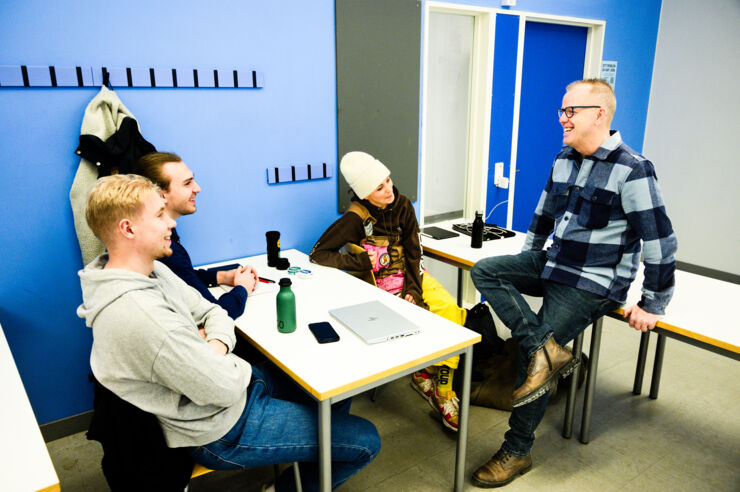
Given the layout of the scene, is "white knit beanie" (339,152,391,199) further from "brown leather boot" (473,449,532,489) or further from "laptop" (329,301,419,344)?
"brown leather boot" (473,449,532,489)

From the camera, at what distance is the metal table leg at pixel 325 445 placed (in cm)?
142

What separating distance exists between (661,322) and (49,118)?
2583 mm

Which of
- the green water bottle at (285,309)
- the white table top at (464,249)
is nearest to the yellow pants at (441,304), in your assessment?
the white table top at (464,249)

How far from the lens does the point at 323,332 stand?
1.70m

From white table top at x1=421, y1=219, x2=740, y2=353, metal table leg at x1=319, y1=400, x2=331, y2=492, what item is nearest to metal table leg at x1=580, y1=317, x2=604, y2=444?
white table top at x1=421, y1=219, x2=740, y2=353

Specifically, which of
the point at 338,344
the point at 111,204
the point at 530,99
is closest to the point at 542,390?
the point at 338,344

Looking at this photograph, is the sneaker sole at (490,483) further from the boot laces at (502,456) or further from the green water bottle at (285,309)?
the green water bottle at (285,309)

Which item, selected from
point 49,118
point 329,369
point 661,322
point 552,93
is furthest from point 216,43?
point 552,93

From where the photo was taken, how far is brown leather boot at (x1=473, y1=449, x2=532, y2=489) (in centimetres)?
205

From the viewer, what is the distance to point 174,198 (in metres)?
2.02

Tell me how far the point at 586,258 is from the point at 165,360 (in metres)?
1.60

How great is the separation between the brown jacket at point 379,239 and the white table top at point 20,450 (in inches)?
53.3

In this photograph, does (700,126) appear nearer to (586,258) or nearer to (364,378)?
(586,258)

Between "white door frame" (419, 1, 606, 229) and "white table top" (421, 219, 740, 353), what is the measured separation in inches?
32.1
